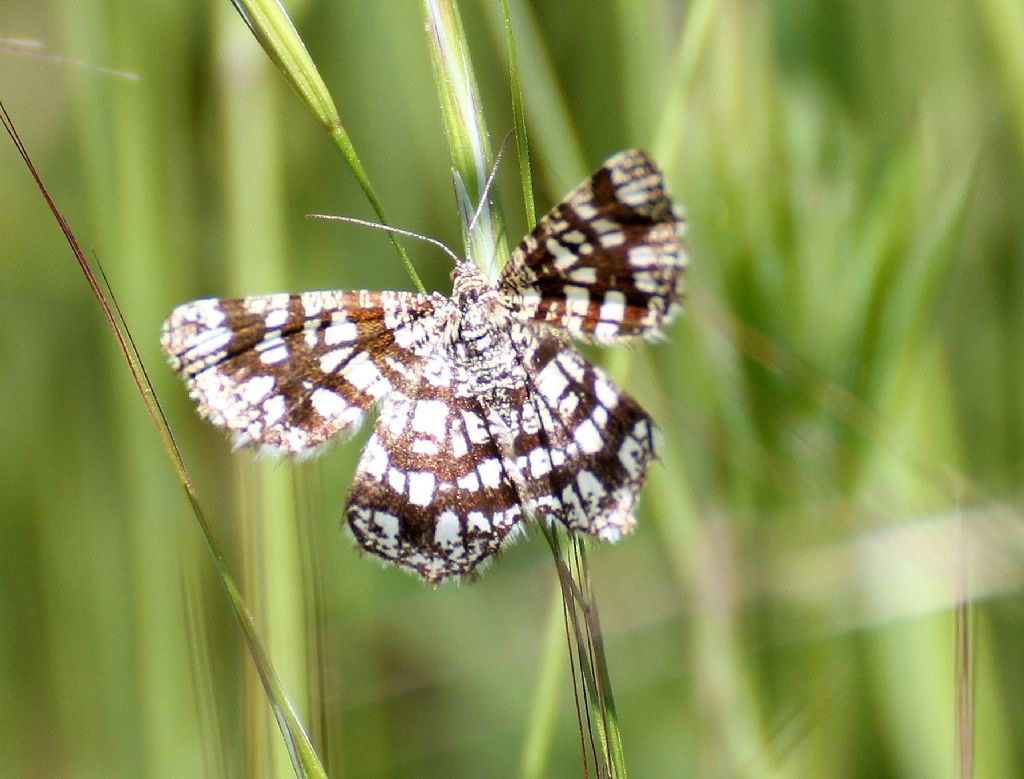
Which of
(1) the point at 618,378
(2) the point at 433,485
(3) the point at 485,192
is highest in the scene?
(3) the point at 485,192

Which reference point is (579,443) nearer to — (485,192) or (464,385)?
(464,385)

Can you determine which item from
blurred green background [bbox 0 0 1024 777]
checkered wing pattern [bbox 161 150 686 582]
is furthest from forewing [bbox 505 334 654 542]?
blurred green background [bbox 0 0 1024 777]

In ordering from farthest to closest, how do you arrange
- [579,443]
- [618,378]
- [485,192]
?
[618,378] < [579,443] < [485,192]

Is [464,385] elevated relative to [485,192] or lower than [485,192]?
lower

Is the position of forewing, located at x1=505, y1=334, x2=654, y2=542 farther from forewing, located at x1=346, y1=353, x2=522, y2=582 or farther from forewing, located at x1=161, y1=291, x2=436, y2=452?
forewing, located at x1=161, y1=291, x2=436, y2=452

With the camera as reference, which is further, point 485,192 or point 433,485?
point 433,485

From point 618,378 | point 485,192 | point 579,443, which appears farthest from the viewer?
point 618,378

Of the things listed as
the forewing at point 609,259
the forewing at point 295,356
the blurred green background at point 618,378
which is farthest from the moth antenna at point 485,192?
the blurred green background at point 618,378

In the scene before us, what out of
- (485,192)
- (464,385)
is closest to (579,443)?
(464,385)

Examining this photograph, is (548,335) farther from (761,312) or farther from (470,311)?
(761,312)
